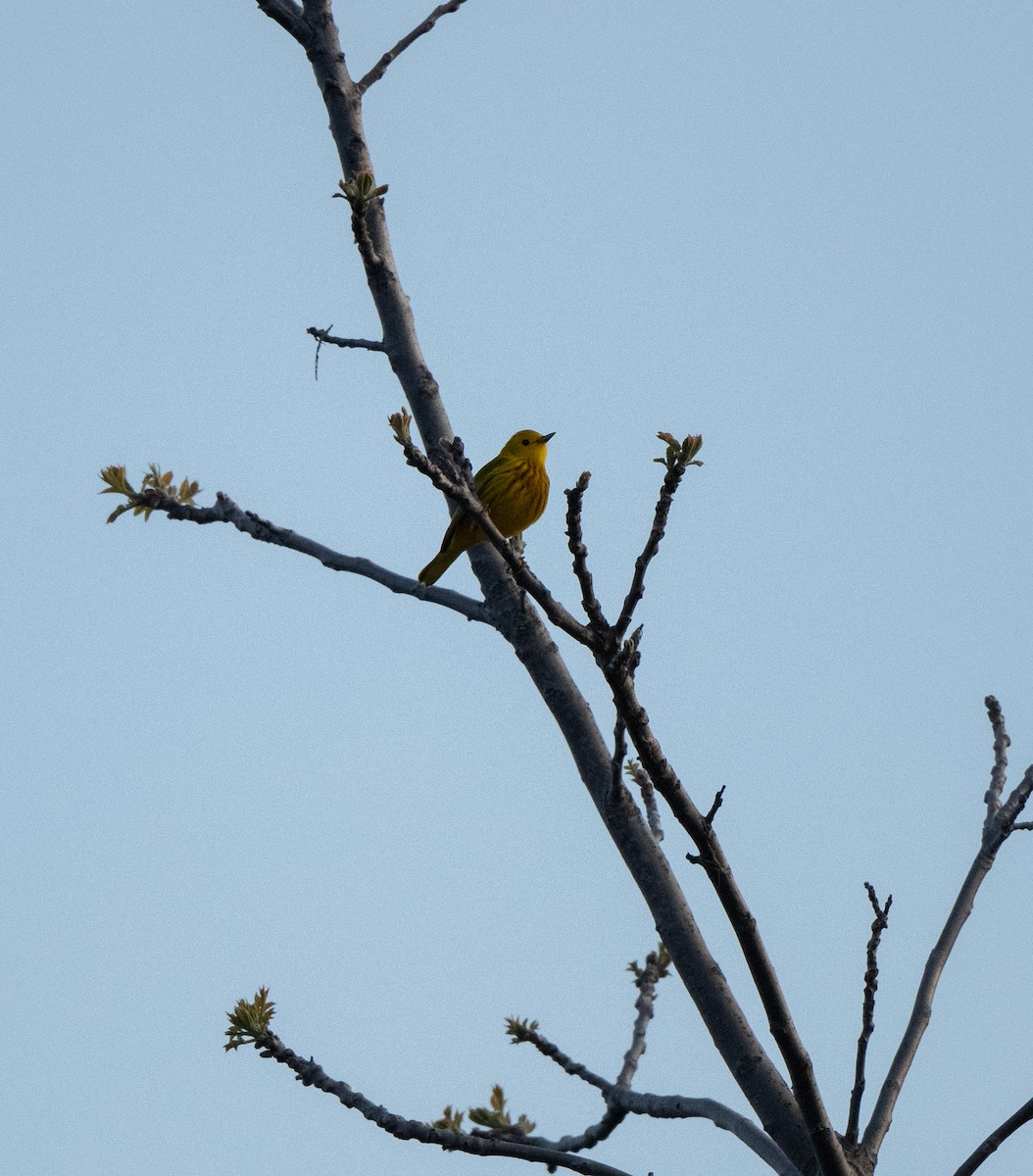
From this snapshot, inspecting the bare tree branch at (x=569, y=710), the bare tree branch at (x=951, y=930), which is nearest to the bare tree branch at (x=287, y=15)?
the bare tree branch at (x=569, y=710)

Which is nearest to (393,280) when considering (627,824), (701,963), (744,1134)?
(627,824)

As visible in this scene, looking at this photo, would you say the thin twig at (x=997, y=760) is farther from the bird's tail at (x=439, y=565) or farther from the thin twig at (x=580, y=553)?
the bird's tail at (x=439, y=565)

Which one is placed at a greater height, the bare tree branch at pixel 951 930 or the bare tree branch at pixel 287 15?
the bare tree branch at pixel 287 15

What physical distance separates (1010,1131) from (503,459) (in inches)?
228

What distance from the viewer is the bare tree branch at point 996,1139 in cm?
347

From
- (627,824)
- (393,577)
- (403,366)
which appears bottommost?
(627,824)

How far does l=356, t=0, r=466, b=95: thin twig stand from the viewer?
5754 mm

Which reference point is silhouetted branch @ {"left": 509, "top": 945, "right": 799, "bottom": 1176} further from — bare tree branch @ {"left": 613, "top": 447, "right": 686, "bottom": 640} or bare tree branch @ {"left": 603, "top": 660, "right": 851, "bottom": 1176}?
bare tree branch @ {"left": 613, "top": 447, "right": 686, "bottom": 640}

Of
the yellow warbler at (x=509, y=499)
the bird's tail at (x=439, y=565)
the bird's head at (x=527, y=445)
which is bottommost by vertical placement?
the bird's tail at (x=439, y=565)

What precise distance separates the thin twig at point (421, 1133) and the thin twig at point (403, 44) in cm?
383

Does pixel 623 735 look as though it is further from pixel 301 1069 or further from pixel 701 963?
pixel 301 1069

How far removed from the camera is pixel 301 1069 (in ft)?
14.7

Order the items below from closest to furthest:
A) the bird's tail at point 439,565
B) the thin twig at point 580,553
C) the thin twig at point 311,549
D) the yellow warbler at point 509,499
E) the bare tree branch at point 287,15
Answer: the thin twig at point 580,553 < the thin twig at point 311,549 < the bare tree branch at point 287,15 < the yellow warbler at point 509,499 < the bird's tail at point 439,565

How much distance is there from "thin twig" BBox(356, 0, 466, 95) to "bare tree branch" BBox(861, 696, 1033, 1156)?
359cm
